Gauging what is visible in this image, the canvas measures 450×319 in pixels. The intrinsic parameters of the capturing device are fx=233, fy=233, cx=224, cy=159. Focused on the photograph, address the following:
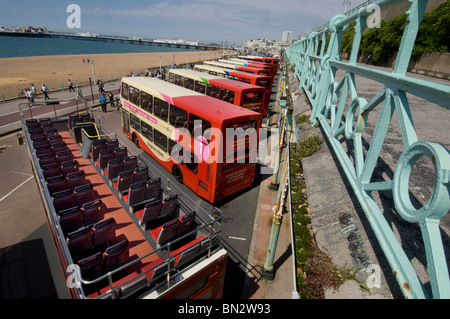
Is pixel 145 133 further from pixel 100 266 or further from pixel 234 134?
pixel 100 266

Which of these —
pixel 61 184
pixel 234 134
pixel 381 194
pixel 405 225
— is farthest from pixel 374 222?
pixel 61 184

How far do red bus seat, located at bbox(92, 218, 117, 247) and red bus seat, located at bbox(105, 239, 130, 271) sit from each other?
34.5 inches

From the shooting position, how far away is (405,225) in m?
3.77

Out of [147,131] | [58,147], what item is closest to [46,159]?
[58,147]

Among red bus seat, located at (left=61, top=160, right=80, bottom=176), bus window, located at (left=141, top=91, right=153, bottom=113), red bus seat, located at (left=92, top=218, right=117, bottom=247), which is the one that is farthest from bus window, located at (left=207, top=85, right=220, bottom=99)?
red bus seat, located at (left=92, top=218, right=117, bottom=247)

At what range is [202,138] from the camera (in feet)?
31.0

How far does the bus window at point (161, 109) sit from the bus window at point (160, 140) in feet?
2.99

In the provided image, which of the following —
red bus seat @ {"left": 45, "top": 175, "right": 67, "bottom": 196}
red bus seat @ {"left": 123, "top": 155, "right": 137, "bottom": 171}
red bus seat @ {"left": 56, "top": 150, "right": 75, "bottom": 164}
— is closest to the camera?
red bus seat @ {"left": 45, "top": 175, "right": 67, "bottom": 196}

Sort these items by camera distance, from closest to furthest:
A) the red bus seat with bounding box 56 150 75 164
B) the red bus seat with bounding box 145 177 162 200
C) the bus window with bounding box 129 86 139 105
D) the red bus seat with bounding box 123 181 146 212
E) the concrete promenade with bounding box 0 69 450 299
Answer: the concrete promenade with bounding box 0 69 450 299 < the red bus seat with bounding box 123 181 146 212 < the red bus seat with bounding box 145 177 162 200 < the red bus seat with bounding box 56 150 75 164 < the bus window with bounding box 129 86 139 105

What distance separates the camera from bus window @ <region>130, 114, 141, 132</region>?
1437 cm

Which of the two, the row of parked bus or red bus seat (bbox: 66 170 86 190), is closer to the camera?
red bus seat (bbox: 66 170 86 190)

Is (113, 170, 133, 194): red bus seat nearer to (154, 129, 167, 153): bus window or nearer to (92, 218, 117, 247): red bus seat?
(92, 218, 117, 247): red bus seat

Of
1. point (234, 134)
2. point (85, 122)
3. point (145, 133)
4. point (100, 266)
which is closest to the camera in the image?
point (100, 266)

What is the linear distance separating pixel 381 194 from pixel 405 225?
91cm
